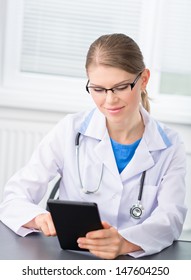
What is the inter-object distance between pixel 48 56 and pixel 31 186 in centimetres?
173

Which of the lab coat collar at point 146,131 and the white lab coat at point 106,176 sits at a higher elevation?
the lab coat collar at point 146,131

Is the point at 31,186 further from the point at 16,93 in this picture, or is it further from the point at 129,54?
the point at 16,93

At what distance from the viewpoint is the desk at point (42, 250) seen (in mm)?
1416

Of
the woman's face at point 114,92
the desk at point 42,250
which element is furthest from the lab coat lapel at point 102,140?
the desk at point 42,250

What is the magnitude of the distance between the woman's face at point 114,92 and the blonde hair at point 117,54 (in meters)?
0.02

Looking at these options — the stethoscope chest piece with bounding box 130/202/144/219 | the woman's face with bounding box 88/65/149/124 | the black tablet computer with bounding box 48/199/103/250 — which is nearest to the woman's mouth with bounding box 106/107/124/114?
the woman's face with bounding box 88/65/149/124

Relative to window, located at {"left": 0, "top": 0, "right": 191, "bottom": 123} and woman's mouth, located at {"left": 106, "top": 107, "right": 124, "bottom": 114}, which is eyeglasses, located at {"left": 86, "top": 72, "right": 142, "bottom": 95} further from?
window, located at {"left": 0, "top": 0, "right": 191, "bottom": 123}

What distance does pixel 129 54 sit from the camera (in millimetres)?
1739

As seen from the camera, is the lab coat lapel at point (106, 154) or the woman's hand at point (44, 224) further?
the lab coat lapel at point (106, 154)

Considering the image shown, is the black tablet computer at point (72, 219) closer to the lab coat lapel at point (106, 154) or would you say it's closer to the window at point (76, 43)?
the lab coat lapel at point (106, 154)

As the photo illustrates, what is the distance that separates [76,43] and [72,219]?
214 cm
